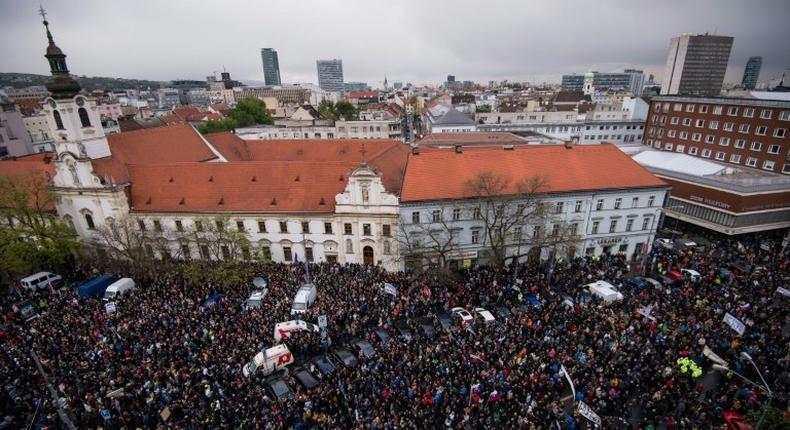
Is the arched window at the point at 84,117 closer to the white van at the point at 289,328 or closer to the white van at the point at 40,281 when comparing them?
the white van at the point at 40,281

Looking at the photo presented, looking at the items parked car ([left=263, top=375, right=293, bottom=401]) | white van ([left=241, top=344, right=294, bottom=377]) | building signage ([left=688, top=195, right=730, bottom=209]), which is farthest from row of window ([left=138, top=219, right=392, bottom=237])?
building signage ([left=688, top=195, right=730, bottom=209])

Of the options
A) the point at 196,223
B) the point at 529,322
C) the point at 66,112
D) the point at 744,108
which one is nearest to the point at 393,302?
the point at 529,322

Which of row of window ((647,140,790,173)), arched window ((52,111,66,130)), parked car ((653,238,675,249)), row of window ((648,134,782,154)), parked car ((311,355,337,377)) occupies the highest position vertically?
arched window ((52,111,66,130))

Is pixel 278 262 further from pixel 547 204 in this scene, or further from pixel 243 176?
pixel 547 204

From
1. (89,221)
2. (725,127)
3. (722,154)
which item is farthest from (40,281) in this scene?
(725,127)

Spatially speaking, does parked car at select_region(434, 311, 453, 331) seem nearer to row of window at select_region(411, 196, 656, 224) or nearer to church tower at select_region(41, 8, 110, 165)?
row of window at select_region(411, 196, 656, 224)

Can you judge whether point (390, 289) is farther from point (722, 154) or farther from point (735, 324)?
point (722, 154)

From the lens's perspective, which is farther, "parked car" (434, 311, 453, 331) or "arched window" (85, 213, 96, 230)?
"arched window" (85, 213, 96, 230)
